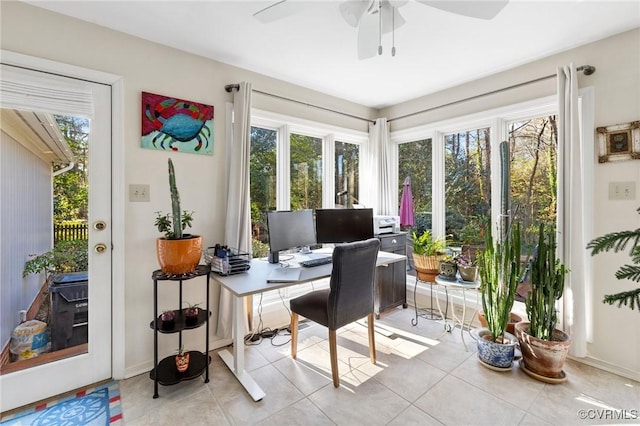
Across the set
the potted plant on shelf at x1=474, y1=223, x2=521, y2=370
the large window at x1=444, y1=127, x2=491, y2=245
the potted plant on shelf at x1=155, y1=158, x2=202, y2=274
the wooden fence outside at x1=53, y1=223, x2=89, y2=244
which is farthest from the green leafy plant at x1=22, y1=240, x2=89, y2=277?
the large window at x1=444, y1=127, x2=491, y2=245

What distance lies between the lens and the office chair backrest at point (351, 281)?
1.99 meters

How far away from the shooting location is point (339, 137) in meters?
3.54

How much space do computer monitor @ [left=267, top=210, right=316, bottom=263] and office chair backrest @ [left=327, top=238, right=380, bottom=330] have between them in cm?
66

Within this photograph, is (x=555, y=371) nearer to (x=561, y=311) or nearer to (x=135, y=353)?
(x=561, y=311)

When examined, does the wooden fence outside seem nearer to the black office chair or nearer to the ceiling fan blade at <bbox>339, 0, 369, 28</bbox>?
the black office chair

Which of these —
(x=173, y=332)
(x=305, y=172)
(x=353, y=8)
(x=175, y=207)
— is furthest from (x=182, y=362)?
(x=353, y=8)

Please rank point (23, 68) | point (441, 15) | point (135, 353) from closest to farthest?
point (23, 68)
point (441, 15)
point (135, 353)

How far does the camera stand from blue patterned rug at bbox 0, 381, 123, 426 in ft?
5.73

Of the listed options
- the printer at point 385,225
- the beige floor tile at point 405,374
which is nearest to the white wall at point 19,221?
the beige floor tile at point 405,374

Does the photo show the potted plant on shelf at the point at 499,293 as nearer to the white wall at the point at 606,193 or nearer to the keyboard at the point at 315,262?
the white wall at the point at 606,193

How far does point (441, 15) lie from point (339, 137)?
1720 millimetres

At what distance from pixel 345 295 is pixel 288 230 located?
2.58 feet

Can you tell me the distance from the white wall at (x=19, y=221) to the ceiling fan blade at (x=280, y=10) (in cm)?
173

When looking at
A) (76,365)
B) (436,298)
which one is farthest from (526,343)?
(76,365)
